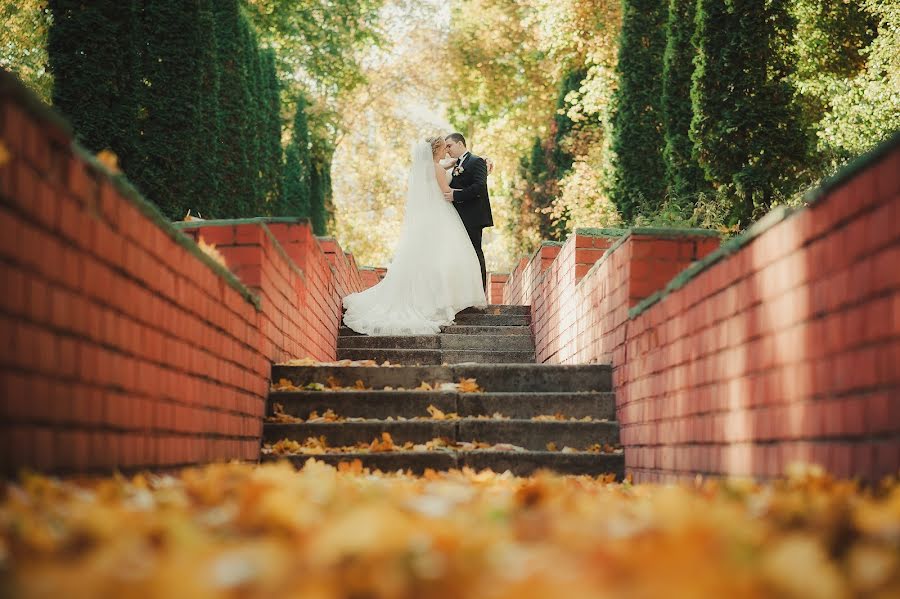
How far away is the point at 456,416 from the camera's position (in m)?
5.60

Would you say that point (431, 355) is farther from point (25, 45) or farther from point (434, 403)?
point (25, 45)

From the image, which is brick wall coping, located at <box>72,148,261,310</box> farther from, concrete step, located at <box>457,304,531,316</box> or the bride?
concrete step, located at <box>457,304,531,316</box>

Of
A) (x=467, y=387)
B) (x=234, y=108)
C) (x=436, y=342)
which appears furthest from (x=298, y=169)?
(x=467, y=387)

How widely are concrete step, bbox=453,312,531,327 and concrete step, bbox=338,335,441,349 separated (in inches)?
38.1

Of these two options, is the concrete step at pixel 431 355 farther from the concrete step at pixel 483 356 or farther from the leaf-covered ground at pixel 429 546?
the leaf-covered ground at pixel 429 546

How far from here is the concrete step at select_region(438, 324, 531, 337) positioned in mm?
9320

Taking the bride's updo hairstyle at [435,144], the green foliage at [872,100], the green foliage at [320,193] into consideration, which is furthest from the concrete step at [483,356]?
the green foliage at [320,193]

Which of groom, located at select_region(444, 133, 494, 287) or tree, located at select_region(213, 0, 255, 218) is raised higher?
tree, located at select_region(213, 0, 255, 218)

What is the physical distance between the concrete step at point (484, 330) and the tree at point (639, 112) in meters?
5.87

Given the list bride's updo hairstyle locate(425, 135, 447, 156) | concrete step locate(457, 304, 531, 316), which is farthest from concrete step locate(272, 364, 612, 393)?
bride's updo hairstyle locate(425, 135, 447, 156)

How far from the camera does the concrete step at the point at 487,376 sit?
5.87 meters

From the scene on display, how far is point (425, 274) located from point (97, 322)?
7271mm

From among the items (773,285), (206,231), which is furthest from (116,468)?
(206,231)

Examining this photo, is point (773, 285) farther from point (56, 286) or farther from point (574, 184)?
point (574, 184)
